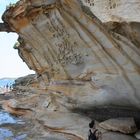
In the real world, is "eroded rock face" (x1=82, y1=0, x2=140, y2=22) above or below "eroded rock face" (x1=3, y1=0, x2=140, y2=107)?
above

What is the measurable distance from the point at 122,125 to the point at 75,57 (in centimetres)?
490

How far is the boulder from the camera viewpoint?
14430 millimetres

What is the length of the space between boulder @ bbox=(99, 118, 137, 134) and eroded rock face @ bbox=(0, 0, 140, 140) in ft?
3.14

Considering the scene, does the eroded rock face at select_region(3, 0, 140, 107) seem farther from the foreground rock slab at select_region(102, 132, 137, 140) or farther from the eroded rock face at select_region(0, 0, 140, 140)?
the foreground rock slab at select_region(102, 132, 137, 140)

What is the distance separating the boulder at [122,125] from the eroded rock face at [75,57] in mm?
957

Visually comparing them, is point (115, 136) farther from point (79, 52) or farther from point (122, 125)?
point (79, 52)

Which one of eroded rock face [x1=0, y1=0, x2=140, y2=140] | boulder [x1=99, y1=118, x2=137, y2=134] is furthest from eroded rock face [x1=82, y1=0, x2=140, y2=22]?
boulder [x1=99, y1=118, x2=137, y2=134]

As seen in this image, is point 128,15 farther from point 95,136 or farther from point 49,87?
point 49,87

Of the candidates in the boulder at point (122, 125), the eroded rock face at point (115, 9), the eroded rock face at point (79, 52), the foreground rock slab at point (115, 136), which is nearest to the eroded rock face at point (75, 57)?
the eroded rock face at point (79, 52)

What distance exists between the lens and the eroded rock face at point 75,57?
50.1 feet

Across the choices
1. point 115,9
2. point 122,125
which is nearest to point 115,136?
point 122,125

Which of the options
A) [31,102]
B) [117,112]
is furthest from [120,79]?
[31,102]

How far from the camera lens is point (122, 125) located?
14.6 metres

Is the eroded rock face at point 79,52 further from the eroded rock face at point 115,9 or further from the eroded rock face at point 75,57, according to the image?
the eroded rock face at point 115,9
